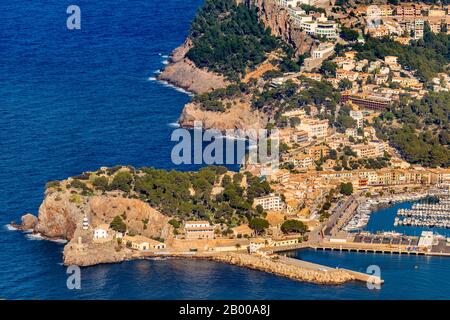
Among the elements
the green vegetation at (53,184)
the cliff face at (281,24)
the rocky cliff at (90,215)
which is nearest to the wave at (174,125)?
the cliff face at (281,24)

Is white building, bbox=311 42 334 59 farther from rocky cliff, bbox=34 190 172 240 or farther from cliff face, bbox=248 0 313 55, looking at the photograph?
rocky cliff, bbox=34 190 172 240

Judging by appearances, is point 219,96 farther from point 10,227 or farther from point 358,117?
point 10,227

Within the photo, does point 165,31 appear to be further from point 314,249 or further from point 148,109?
point 314,249

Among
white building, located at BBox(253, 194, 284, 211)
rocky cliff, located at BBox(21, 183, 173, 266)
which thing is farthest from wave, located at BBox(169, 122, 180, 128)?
rocky cliff, located at BBox(21, 183, 173, 266)

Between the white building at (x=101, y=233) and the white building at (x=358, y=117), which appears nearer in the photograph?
the white building at (x=101, y=233)

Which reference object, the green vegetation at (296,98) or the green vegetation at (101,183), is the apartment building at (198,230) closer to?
the green vegetation at (101,183)

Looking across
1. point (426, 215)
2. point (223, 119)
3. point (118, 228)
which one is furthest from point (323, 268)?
point (223, 119)
